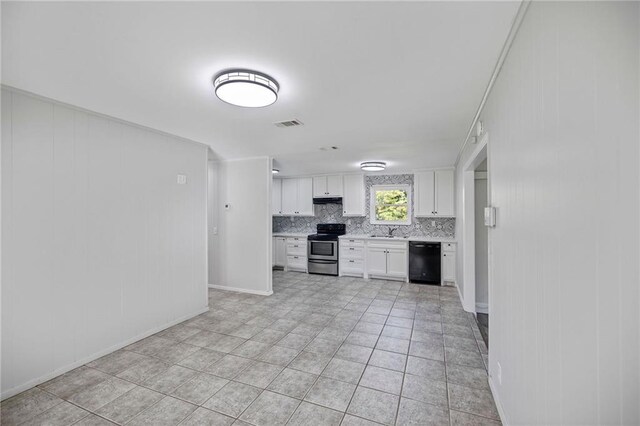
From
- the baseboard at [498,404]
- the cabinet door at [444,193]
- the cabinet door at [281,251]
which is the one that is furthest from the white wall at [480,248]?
the cabinet door at [281,251]

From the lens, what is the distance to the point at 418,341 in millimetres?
3164

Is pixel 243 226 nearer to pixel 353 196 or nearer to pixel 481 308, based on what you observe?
pixel 353 196

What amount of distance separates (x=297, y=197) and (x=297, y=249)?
1415 mm

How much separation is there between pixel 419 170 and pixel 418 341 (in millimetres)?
3977

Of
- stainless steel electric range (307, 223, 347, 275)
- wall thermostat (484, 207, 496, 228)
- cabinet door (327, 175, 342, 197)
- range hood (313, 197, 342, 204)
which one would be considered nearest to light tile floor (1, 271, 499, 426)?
wall thermostat (484, 207, 496, 228)

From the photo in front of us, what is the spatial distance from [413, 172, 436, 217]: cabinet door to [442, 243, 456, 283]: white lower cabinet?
0.83 m

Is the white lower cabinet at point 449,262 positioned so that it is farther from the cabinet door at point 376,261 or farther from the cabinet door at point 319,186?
the cabinet door at point 319,186

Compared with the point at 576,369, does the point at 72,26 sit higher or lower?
higher

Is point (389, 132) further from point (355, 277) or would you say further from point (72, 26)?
point (355, 277)

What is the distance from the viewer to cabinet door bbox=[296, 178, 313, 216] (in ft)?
23.4

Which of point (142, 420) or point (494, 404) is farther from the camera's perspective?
point (494, 404)

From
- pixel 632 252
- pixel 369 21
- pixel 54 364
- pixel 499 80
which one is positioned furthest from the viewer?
pixel 54 364

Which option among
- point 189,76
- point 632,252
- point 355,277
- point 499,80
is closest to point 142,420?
point 189,76

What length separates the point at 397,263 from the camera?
19.2 ft
